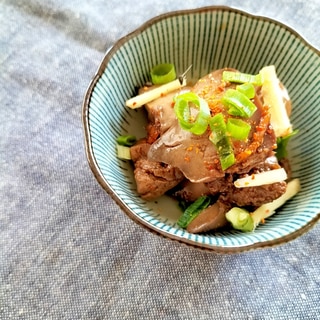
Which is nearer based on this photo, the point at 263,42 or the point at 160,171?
the point at 160,171

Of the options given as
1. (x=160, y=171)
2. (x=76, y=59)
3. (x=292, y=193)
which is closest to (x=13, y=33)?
(x=76, y=59)

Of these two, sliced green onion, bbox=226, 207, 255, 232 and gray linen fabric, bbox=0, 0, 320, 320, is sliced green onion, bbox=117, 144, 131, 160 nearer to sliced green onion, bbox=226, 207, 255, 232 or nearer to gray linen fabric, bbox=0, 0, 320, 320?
gray linen fabric, bbox=0, 0, 320, 320

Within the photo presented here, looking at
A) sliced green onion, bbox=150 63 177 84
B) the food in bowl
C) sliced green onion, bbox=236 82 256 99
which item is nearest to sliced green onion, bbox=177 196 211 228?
the food in bowl

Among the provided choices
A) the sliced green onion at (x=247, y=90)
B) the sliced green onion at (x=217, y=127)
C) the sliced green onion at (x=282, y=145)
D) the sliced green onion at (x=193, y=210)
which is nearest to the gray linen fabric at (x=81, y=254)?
the sliced green onion at (x=193, y=210)

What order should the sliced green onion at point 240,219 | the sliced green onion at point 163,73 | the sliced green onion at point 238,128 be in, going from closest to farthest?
1. the sliced green onion at point 238,128
2. the sliced green onion at point 240,219
3. the sliced green onion at point 163,73

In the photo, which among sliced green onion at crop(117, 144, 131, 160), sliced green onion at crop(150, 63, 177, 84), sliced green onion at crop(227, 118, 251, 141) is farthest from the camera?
sliced green onion at crop(150, 63, 177, 84)

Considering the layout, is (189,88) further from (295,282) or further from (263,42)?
(295,282)

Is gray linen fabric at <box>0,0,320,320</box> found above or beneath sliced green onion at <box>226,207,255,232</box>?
beneath

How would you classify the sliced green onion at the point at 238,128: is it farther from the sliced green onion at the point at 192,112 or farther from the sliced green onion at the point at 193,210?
the sliced green onion at the point at 193,210
